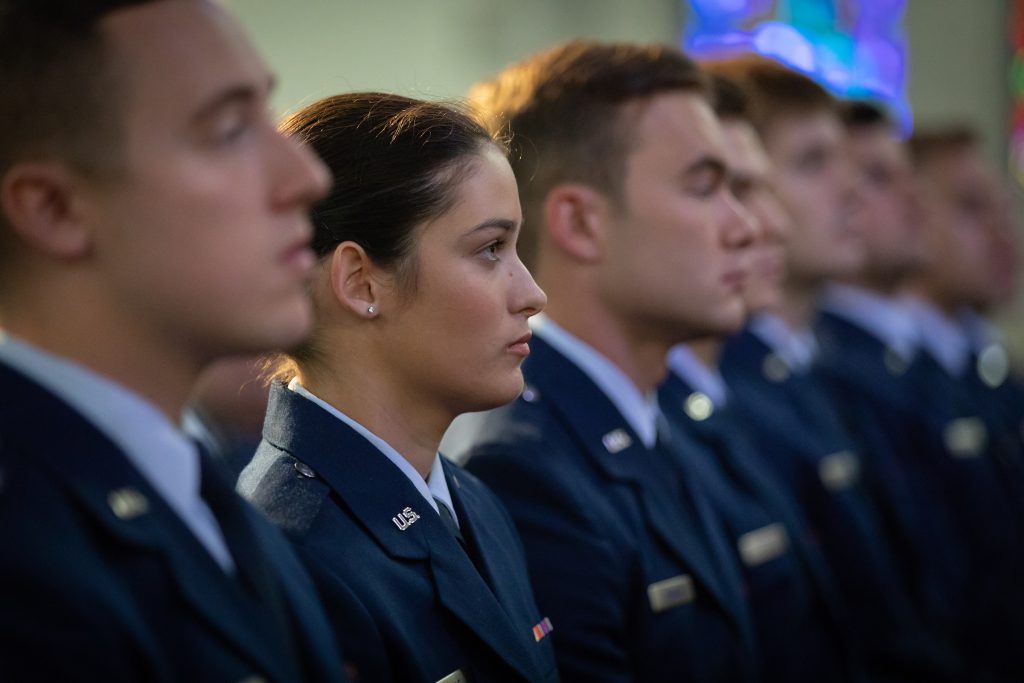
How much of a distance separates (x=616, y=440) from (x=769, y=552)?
24.2 inches

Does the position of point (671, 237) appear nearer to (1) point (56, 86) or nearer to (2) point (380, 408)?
(2) point (380, 408)

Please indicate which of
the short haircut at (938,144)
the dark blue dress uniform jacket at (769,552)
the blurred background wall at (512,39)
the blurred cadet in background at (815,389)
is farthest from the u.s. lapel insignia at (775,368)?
the short haircut at (938,144)

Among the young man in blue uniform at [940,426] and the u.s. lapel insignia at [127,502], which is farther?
the young man in blue uniform at [940,426]

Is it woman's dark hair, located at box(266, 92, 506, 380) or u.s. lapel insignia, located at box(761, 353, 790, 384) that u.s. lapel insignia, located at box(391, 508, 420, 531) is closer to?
woman's dark hair, located at box(266, 92, 506, 380)

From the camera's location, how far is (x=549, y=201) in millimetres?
2461

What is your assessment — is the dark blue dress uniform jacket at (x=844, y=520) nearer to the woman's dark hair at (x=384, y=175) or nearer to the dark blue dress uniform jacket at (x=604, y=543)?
the dark blue dress uniform jacket at (x=604, y=543)

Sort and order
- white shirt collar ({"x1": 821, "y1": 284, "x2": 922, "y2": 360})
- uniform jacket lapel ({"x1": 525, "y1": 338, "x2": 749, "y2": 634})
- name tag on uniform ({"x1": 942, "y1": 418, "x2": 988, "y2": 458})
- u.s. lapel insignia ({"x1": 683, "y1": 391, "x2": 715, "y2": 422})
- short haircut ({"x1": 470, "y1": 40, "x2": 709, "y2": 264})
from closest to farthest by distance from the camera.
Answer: uniform jacket lapel ({"x1": 525, "y1": 338, "x2": 749, "y2": 634}) → short haircut ({"x1": 470, "y1": 40, "x2": 709, "y2": 264}) → u.s. lapel insignia ({"x1": 683, "y1": 391, "x2": 715, "y2": 422}) → name tag on uniform ({"x1": 942, "y1": 418, "x2": 988, "y2": 458}) → white shirt collar ({"x1": 821, "y1": 284, "x2": 922, "y2": 360})

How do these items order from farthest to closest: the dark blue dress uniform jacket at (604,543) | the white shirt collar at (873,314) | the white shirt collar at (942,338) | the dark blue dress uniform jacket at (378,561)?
1. the white shirt collar at (942,338)
2. the white shirt collar at (873,314)
3. the dark blue dress uniform jacket at (604,543)
4. the dark blue dress uniform jacket at (378,561)

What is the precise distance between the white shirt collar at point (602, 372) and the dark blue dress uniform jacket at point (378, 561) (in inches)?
26.6

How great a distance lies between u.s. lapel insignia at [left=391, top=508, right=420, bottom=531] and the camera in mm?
1646

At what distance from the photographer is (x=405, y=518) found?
5.43 ft

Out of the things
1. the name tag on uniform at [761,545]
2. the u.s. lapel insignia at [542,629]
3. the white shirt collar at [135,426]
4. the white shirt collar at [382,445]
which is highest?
the white shirt collar at [135,426]

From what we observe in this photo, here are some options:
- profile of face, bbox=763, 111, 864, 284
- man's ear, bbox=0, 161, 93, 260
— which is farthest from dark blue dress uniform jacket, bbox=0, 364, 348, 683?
profile of face, bbox=763, 111, 864, 284

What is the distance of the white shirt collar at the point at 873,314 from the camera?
4426 millimetres
